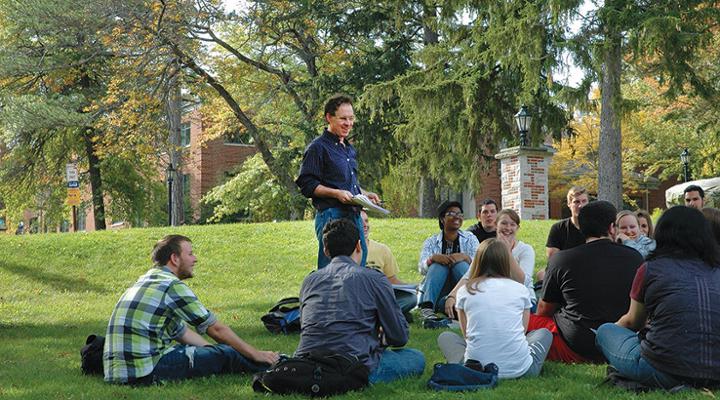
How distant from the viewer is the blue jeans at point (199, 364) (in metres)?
5.72

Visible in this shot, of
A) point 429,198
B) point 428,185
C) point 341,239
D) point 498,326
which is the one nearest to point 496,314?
point 498,326

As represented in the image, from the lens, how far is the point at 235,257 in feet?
52.5

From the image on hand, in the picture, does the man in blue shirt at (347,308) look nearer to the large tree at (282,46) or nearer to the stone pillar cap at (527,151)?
the stone pillar cap at (527,151)

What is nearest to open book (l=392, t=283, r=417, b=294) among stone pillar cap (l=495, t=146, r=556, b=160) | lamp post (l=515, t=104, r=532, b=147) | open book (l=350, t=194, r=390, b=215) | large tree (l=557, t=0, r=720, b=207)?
open book (l=350, t=194, r=390, b=215)

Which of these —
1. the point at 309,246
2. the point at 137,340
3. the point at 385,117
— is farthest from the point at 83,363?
the point at 385,117

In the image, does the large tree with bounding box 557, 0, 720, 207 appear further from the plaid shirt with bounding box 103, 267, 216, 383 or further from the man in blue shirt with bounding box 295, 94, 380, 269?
the plaid shirt with bounding box 103, 267, 216, 383

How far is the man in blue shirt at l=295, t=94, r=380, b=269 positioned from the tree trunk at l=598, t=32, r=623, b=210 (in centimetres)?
1021

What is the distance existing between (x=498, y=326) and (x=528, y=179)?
14415 millimetres

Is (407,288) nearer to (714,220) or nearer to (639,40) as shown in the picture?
(714,220)

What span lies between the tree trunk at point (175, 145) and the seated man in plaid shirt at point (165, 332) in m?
18.1

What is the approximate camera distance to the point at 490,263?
554 centimetres

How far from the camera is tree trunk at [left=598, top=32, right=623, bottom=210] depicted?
15.7 meters

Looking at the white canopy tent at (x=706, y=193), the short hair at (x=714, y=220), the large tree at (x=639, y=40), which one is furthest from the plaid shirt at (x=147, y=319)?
the white canopy tent at (x=706, y=193)

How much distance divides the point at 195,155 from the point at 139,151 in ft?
54.5
